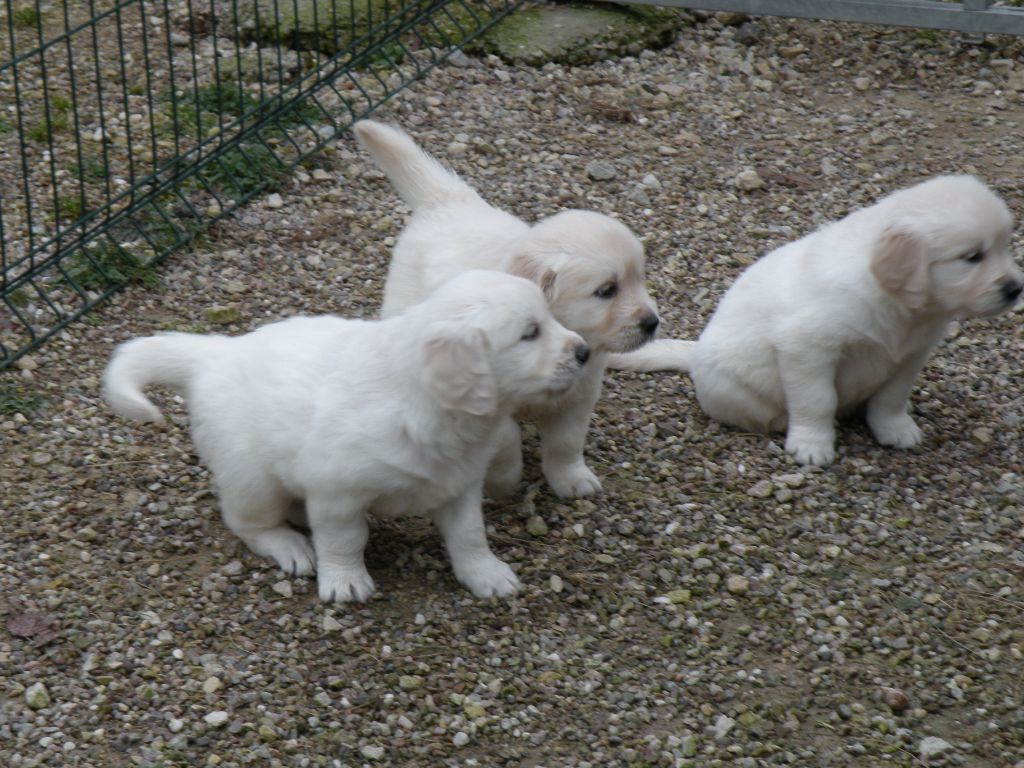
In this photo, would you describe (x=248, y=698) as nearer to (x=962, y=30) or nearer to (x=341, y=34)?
(x=341, y=34)

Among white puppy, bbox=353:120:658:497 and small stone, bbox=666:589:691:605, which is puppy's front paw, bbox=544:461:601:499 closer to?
white puppy, bbox=353:120:658:497

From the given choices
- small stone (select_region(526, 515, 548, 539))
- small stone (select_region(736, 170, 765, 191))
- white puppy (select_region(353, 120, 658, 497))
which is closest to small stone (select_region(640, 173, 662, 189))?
small stone (select_region(736, 170, 765, 191))

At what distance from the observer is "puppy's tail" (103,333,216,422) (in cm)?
446

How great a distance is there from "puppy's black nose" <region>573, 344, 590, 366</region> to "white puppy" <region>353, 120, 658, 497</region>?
0.53ft

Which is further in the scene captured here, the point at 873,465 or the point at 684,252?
the point at 684,252

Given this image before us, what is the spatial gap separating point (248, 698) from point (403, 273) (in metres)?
1.69

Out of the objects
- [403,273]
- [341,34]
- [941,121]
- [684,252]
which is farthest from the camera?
[341,34]

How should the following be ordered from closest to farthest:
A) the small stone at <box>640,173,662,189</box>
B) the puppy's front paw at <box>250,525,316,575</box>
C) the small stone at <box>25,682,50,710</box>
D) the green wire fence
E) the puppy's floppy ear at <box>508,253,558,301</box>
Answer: the small stone at <box>25,682,50,710</box> → the puppy's floppy ear at <box>508,253,558,301</box> → the puppy's front paw at <box>250,525,316,575</box> → the green wire fence → the small stone at <box>640,173,662,189</box>

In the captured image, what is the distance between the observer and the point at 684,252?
6730 millimetres

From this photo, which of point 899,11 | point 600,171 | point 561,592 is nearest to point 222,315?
point 600,171

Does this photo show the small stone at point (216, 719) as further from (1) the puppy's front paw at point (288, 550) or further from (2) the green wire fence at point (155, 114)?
(2) the green wire fence at point (155, 114)

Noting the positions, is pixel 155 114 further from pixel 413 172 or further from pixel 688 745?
pixel 688 745

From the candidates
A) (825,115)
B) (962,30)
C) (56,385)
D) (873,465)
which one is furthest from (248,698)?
(962,30)

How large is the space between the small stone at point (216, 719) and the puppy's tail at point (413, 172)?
6.85 feet
